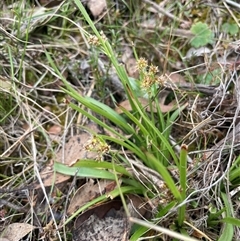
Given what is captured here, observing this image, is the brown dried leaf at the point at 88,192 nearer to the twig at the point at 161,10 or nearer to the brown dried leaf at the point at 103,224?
the brown dried leaf at the point at 103,224

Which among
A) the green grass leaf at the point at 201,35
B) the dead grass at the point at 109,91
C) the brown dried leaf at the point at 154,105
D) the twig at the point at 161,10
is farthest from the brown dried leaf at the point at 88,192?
the twig at the point at 161,10

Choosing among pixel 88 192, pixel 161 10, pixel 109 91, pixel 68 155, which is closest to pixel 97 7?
pixel 161 10

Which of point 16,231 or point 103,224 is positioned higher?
point 16,231

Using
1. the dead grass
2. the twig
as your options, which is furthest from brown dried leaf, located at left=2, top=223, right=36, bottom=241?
the twig

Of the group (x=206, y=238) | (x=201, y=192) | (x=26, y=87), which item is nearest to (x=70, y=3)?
(x=26, y=87)

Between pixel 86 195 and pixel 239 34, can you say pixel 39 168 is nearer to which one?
pixel 86 195

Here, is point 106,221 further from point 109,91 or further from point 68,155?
point 109,91

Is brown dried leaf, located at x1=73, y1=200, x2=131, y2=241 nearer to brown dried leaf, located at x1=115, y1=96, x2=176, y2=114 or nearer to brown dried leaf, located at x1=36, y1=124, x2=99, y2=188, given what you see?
brown dried leaf, located at x1=36, y1=124, x2=99, y2=188
